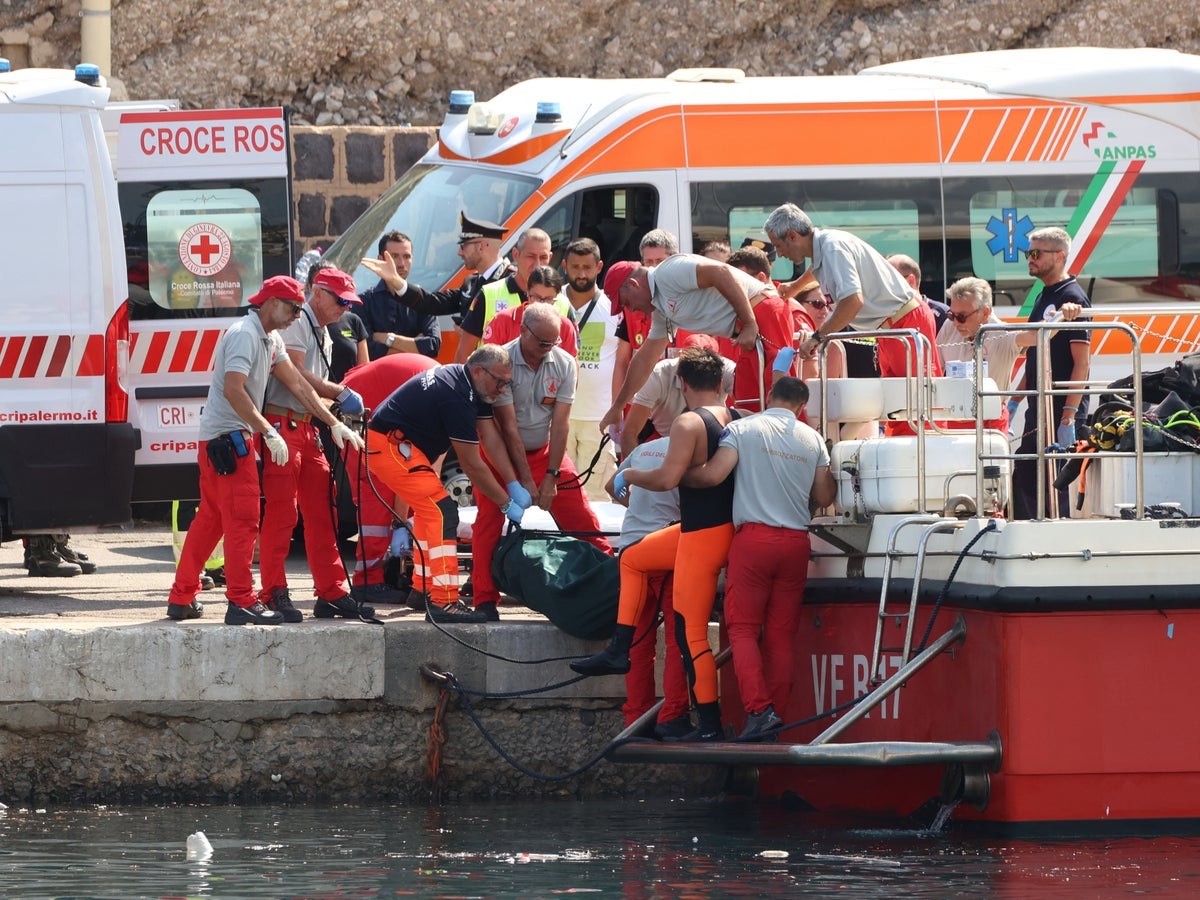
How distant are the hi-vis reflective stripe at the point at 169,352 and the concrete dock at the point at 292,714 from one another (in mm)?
1905

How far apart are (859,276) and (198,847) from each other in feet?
12.9

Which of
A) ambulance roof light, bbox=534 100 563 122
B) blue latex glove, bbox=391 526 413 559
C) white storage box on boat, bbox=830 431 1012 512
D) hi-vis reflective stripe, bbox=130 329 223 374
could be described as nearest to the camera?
white storage box on boat, bbox=830 431 1012 512

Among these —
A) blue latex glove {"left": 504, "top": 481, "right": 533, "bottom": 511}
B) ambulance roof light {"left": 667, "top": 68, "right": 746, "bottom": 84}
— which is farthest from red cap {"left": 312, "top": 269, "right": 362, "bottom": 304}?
Answer: ambulance roof light {"left": 667, "top": 68, "right": 746, "bottom": 84}

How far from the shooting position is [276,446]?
9.14 m

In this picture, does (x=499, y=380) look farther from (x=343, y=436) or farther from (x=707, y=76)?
(x=707, y=76)

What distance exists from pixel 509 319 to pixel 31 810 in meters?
3.38

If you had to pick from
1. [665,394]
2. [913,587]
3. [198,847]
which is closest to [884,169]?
[665,394]

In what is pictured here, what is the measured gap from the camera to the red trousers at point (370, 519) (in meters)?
9.84

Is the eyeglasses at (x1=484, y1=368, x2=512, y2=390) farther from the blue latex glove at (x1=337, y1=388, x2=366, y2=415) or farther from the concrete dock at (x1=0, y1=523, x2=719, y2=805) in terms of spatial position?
the concrete dock at (x1=0, y1=523, x2=719, y2=805)

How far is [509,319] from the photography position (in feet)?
34.1

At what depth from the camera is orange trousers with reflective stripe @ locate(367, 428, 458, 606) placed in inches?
368

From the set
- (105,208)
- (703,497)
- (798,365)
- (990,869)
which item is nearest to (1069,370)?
(798,365)

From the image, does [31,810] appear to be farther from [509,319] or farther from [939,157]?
[939,157]

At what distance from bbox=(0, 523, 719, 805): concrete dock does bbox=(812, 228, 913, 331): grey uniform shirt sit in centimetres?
200
